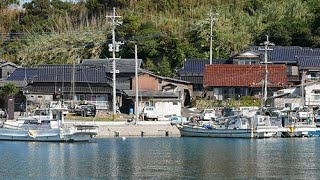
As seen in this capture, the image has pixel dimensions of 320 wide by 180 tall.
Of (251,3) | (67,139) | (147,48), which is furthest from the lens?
(251,3)

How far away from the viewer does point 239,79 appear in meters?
62.3

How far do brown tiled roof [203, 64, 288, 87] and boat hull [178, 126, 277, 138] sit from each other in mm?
11741

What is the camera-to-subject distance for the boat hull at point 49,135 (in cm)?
4612

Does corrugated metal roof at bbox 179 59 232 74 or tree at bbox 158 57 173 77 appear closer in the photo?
corrugated metal roof at bbox 179 59 232 74

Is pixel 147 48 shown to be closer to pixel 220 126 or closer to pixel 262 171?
pixel 220 126

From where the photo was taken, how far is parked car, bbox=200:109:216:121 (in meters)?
54.2

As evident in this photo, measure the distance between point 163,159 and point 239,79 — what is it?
1013 inches

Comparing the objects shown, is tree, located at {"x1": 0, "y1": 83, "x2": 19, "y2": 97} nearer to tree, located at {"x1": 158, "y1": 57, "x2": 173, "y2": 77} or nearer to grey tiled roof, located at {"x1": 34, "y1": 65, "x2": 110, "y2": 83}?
grey tiled roof, located at {"x1": 34, "y1": 65, "x2": 110, "y2": 83}

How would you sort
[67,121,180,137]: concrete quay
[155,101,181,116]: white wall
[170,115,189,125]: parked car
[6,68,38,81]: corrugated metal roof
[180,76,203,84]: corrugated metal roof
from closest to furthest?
[67,121,180,137]: concrete quay
[170,115,189,125]: parked car
[155,101,181,116]: white wall
[6,68,38,81]: corrugated metal roof
[180,76,203,84]: corrugated metal roof

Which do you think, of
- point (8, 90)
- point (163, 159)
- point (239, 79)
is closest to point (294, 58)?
point (239, 79)

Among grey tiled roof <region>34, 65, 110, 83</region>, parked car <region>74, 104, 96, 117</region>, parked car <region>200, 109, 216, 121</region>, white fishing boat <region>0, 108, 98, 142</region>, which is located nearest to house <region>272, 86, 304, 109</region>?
parked car <region>200, 109, 216, 121</region>

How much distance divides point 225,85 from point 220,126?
1163 cm

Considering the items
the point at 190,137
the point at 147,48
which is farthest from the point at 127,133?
the point at 147,48

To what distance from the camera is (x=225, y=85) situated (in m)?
62.1
